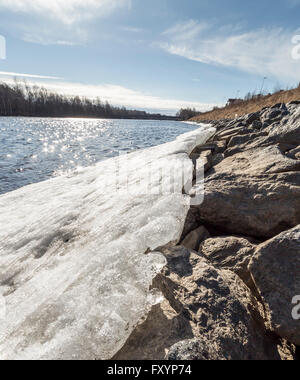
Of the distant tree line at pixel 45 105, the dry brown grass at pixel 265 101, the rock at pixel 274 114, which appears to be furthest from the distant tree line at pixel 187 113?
the rock at pixel 274 114

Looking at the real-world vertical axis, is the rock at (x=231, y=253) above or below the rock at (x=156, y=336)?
above

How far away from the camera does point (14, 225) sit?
323 centimetres

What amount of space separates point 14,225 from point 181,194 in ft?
8.98

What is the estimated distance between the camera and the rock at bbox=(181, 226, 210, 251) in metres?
2.14

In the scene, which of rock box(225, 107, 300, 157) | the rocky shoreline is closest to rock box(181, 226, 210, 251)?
the rocky shoreline

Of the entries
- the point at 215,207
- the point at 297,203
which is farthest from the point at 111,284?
the point at 297,203

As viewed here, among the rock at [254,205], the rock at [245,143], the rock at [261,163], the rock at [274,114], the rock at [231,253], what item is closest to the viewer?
the rock at [231,253]

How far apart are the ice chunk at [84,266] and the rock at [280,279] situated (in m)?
0.80

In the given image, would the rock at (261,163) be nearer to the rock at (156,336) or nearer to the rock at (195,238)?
the rock at (195,238)

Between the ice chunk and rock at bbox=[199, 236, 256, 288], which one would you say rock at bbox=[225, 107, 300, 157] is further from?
rock at bbox=[199, 236, 256, 288]

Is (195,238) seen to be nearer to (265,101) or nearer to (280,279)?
(280,279)

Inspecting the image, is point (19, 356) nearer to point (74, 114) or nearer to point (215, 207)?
point (215, 207)

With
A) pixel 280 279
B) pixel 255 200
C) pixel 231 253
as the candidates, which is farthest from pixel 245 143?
pixel 280 279

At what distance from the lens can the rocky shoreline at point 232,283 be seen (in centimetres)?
125
